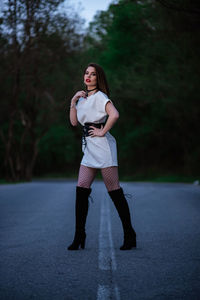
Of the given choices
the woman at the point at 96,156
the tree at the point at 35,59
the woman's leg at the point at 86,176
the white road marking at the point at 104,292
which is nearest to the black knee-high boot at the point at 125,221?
the woman at the point at 96,156

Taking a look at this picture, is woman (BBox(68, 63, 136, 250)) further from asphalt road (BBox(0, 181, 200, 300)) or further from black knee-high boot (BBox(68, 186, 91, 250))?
asphalt road (BBox(0, 181, 200, 300))

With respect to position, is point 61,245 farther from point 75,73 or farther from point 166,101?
point 75,73

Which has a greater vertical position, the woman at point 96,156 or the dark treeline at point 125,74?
the woman at point 96,156

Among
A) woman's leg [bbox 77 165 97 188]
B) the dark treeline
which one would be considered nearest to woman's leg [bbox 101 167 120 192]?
woman's leg [bbox 77 165 97 188]

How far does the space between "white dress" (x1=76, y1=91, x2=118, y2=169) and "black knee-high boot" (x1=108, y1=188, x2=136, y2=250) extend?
368mm

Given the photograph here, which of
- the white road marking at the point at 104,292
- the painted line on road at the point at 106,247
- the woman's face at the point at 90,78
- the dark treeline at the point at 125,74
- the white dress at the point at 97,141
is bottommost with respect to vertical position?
the dark treeline at the point at 125,74

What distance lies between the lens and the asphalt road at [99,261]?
11.1 ft

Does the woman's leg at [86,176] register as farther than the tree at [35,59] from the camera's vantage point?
No

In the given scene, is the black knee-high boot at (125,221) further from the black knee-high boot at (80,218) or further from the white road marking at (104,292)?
the white road marking at (104,292)

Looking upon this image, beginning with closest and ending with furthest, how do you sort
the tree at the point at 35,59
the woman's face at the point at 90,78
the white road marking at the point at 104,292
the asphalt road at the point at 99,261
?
the white road marking at the point at 104,292 → the asphalt road at the point at 99,261 → the woman's face at the point at 90,78 → the tree at the point at 35,59

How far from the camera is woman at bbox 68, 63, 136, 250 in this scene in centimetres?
501

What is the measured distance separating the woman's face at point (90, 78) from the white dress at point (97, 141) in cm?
19

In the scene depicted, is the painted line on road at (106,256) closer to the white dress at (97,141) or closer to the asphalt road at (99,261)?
the asphalt road at (99,261)

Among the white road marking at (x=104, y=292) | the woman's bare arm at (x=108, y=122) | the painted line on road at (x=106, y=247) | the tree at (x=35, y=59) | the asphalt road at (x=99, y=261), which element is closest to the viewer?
the white road marking at (x=104, y=292)
